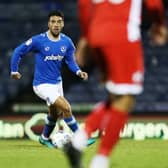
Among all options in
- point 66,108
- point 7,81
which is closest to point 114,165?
point 66,108

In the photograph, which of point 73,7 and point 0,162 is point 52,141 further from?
point 73,7

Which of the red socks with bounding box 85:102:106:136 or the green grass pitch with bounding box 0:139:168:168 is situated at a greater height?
the red socks with bounding box 85:102:106:136

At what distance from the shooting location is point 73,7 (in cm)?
2170

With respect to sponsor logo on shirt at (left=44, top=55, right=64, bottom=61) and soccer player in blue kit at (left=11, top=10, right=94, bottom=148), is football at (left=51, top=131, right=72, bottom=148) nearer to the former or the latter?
soccer player in blue kit at (left=11, top=10, right=94, bottom=148)

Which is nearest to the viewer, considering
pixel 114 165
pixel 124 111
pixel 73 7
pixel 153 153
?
pixel 124 111

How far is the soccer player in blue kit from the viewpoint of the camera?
10.9 m

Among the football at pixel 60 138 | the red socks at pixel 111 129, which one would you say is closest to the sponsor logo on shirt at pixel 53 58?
the football at pixel 60 138

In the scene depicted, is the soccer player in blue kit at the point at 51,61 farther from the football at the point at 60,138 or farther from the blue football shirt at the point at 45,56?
the football at the point at 60,138

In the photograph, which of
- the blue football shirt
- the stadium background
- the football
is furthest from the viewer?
the stadium background

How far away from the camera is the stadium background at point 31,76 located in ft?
60.0

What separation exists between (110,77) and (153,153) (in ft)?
11.2

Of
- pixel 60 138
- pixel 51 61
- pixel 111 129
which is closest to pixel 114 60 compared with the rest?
pixel 111 129

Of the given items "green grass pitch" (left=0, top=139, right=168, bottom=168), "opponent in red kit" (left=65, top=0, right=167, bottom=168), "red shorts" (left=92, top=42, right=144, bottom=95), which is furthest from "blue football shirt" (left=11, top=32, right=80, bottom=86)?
"red shorts" (left=92, top=42, right=144, bottom=95)

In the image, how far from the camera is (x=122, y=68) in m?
5.46
